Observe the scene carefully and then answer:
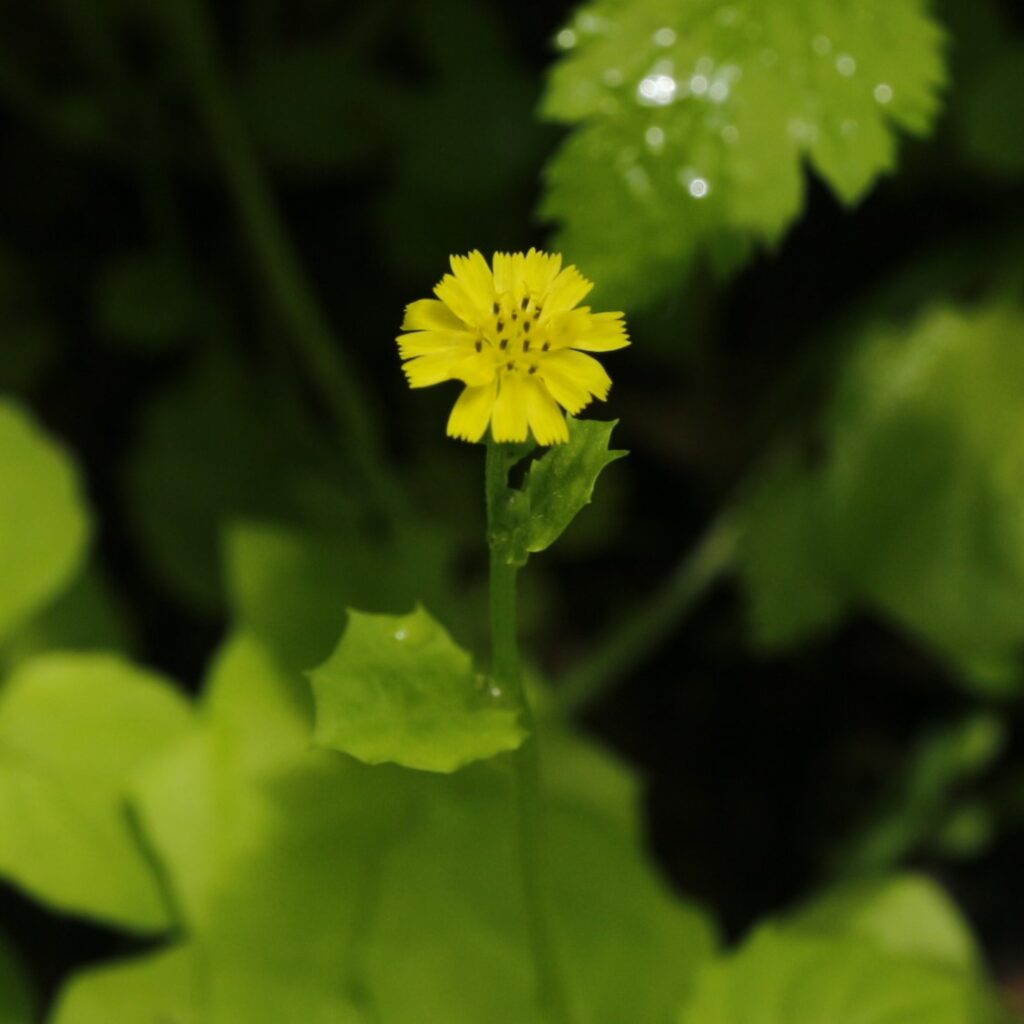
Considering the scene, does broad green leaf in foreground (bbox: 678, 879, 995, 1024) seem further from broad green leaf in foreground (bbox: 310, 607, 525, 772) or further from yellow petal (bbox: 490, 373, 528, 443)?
yellow petal (bbox: 490, 373, 528, 443)

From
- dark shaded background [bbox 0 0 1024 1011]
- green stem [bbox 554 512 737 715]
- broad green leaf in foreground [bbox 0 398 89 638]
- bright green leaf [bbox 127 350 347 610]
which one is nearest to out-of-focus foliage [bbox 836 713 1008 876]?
dark shaded background [bbox 0 0 1024 1011]

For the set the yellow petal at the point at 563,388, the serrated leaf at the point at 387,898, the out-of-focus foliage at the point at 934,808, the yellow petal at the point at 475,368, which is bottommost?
the out-of-focus foliage at the point at 934,808

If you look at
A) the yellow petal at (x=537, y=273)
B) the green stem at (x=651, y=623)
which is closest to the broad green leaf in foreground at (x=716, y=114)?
the yellow petal at (x=537, y=273)

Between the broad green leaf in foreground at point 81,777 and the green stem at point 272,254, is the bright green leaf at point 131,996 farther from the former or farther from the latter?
the green stem at point 272,254

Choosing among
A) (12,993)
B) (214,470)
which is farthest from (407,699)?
(214,470)

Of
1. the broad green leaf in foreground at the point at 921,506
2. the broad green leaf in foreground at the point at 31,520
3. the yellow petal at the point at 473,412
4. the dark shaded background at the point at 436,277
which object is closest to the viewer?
the yellow petal at the point at 473,412

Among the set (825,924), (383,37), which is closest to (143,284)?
(383,37)
